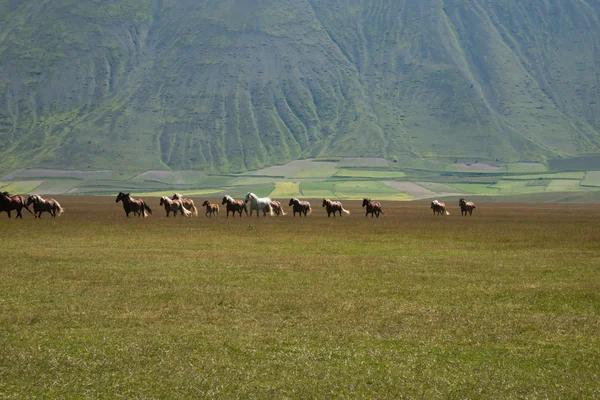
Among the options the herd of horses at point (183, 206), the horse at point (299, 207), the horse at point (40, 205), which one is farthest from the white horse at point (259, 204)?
the horse at point (40, 205)

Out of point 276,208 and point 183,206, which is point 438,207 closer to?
point 276,208

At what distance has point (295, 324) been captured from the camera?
17547 mm

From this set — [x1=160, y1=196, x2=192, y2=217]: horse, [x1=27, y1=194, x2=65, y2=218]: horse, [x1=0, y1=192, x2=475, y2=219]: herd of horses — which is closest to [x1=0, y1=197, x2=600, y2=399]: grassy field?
[x1=27, y1=194, x2=65, y2=218]: horse

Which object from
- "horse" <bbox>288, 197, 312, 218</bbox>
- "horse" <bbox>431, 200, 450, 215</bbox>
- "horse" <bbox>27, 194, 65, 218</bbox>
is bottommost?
"horse" <bbox>431, 200, 450, 215</bbox>

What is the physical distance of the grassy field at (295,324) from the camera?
42.2 feet

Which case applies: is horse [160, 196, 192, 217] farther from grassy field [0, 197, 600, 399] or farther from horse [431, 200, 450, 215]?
grassy field [0, 197, 600, 399]

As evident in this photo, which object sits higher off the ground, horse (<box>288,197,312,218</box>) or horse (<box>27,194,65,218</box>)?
horse (<box>27,194,65,218</box>)

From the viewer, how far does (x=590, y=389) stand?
41.3 ft

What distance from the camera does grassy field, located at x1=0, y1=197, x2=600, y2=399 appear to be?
12.9m

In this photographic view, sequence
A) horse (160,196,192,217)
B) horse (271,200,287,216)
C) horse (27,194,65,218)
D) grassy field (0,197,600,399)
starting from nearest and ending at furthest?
grassy field (0,197,600,399), horse (27,194,65,218), horse (160,196,192,217), horse (271,200,287,216)

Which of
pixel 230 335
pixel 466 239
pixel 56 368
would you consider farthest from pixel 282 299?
pixel 466 239

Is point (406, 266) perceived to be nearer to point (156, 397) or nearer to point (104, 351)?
point (104, 351)

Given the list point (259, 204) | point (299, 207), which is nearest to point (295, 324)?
point (259, 204)

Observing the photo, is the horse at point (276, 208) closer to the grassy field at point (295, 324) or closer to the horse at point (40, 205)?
the horse at point (40, 205)
